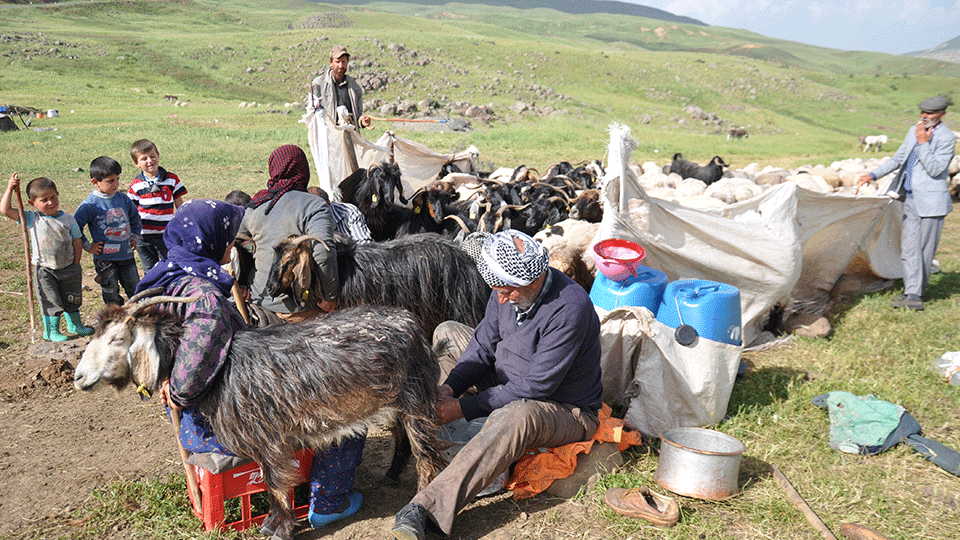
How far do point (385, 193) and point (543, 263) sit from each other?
298 centimetres

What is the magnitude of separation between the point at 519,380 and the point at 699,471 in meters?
0.95

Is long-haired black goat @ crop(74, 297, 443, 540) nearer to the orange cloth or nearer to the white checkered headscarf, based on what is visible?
the white checkered headscarf

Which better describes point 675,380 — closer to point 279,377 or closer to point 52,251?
point 279,377

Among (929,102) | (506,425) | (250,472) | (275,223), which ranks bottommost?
(250,472)

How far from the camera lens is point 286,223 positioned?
380 cm

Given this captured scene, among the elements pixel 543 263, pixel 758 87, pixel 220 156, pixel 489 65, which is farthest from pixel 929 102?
pixel 758 87

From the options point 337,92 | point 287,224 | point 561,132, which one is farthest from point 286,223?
point 561,132

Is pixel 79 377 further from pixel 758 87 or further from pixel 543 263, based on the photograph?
pixel 758 87

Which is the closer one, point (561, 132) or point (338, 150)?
point (338, 150)

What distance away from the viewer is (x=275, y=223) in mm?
3816

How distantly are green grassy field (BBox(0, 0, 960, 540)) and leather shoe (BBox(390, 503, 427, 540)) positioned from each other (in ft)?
1.11

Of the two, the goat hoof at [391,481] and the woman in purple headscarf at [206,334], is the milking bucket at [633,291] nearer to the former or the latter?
the goat hoof at [391,481]

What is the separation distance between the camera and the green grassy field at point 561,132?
3.06 m

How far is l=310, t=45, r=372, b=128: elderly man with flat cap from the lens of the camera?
22.4 ft
